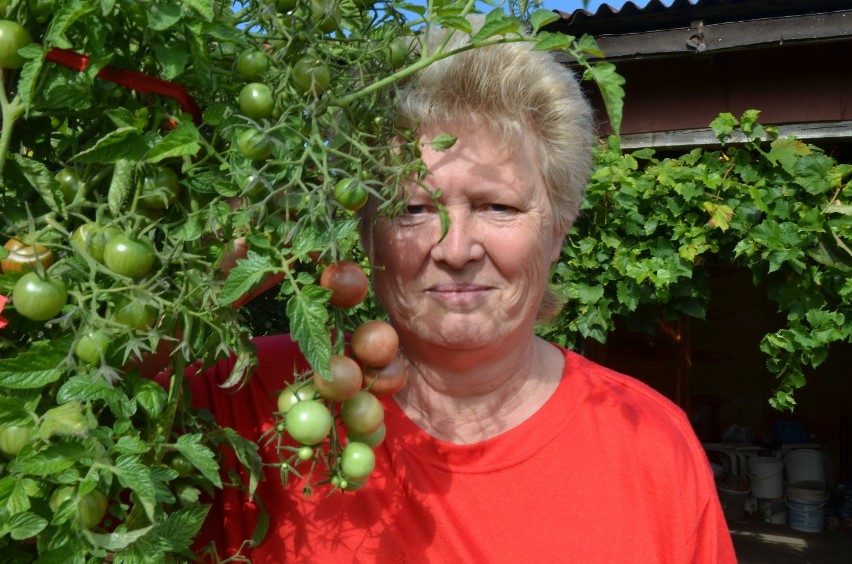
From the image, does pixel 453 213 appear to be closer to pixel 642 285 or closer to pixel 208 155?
pixel 208 155

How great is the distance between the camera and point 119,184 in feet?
2.46

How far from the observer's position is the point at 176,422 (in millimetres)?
903

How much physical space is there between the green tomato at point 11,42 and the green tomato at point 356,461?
1.57 feet

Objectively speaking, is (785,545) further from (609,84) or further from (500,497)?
(609,84)

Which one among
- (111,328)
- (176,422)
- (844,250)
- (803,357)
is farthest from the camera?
(803,357)

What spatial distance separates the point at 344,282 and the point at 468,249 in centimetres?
53

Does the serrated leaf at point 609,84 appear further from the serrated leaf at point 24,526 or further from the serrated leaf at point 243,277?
the serrated leaf at point 24,526

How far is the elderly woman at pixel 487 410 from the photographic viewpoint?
51.4 inches

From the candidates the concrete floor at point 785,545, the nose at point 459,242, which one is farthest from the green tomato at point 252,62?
the concrete floor at point 785,545

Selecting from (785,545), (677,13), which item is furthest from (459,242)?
(785,545)

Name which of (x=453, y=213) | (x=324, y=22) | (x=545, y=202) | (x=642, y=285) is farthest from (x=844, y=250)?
(x=324, y=22)

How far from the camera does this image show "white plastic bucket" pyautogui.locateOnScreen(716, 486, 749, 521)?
7.08m

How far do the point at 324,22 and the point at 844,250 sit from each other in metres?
2.88

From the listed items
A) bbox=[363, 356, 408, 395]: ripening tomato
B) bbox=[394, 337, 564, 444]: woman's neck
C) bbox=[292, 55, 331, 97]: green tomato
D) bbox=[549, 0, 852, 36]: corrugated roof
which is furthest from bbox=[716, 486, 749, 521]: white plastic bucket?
bbox=[292, 55, 331, 97]: green tomato
